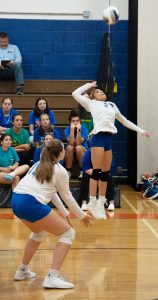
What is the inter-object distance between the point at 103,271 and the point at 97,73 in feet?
24.6

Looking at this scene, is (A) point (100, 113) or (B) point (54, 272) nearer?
(B) point (54, 272)

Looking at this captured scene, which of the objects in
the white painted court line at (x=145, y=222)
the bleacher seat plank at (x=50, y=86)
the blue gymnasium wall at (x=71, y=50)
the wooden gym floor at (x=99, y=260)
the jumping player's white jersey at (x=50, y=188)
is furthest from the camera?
the blue gymnasium wall at (x=71, y=50)

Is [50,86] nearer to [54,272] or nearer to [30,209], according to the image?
[30,209]

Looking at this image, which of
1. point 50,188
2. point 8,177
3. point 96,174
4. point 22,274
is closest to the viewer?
point 50,188

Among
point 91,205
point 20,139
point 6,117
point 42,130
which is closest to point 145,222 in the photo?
point 91,205

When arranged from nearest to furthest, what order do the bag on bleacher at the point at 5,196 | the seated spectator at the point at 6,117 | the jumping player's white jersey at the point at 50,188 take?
the jumping player's white jersey at the point at 50,188 < the bag on bleacher at the point at 5,196 < the seated spectator at the point at 6,117

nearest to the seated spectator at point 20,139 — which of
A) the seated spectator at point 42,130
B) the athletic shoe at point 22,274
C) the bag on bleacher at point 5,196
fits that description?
the seated spectator at point 42,130

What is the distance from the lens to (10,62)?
11.0m

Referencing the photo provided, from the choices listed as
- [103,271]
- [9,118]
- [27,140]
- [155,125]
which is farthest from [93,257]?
[155,125]

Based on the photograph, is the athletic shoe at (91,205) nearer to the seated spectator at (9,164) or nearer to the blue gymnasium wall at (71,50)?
the seated spectator at (9,164)

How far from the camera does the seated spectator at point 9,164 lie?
840cm

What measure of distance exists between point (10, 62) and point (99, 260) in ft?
21.6

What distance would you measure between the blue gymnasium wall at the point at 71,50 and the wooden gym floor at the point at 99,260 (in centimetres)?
469

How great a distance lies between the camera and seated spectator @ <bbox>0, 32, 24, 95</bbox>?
36.0 feet
